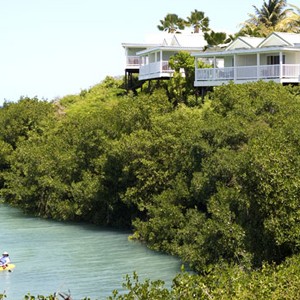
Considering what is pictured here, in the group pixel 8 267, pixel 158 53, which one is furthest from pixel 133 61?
pixel 8 267

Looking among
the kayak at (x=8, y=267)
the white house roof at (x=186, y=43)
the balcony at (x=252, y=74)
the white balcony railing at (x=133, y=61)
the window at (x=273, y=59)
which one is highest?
the white house roof at (x=186, y=43)

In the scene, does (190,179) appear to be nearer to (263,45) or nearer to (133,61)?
(263,45)

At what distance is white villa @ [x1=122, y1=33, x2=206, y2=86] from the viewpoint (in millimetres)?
51938

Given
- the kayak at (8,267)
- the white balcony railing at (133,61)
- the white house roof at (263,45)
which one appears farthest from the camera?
the white balcony railing at (133,61)

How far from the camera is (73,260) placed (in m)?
32.2

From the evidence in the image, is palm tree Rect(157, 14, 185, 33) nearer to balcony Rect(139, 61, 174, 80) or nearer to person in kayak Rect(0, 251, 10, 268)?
balcony Rect(139, 61, 174, 80)

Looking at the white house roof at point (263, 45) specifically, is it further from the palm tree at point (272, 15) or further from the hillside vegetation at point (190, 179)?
the palm tree at point (272, 15)

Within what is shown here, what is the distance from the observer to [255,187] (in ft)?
81.3

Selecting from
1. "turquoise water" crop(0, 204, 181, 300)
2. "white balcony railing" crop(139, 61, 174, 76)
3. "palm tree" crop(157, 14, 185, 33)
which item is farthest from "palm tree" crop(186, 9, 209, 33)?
"turquoise water" crop(0, 204, 181, 300)

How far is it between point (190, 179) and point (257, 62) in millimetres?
13341

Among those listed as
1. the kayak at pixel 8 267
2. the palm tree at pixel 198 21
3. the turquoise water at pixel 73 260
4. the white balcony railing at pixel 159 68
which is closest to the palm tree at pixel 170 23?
the palm tree at pixel 198 21

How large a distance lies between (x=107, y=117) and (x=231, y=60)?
34.2 feet

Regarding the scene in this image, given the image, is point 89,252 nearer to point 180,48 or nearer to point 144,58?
point 180,48

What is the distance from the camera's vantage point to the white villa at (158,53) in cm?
5194
